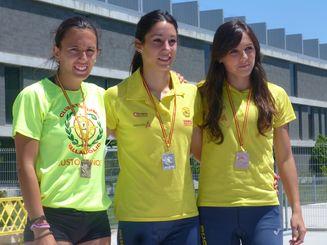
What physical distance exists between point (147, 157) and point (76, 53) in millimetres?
715

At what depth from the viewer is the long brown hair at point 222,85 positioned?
396cm

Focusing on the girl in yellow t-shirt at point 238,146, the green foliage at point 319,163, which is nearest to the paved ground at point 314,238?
the green foliage at point 319,163

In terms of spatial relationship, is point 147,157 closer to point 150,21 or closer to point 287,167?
point 150,21

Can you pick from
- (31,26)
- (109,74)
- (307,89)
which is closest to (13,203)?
(31,26)

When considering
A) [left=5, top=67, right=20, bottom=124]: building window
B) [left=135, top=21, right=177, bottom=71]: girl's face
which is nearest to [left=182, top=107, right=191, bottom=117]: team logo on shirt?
[left=135, top=21, right=177, bottom=71]: girl's face

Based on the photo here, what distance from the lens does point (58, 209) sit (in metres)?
3.51

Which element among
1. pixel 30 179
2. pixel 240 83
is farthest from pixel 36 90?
pixel 240 83

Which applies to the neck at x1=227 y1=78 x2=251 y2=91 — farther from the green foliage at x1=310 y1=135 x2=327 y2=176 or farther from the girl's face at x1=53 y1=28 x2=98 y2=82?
the green foliage at x1=310 y1=135 x2=327 y2=176

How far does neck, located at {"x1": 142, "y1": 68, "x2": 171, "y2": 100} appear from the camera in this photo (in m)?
3.92

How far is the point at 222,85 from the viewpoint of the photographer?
4.10 metres

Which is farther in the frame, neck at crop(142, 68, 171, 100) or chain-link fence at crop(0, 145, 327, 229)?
chain-link fence at crop(0, 145, 327, 229)

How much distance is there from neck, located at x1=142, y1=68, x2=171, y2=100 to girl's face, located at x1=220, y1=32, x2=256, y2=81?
40cm

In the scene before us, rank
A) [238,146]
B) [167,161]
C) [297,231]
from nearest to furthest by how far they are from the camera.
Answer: [167,161], [238,146], [297,231]

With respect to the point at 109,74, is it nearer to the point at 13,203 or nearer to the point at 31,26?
the point at 31,26
